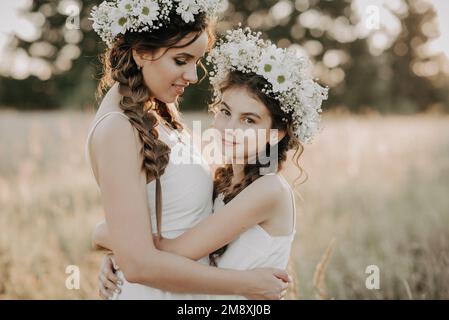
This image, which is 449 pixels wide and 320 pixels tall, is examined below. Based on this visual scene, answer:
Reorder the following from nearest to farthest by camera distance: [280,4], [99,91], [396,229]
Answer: [99,91] → [396,229] → [280,4]

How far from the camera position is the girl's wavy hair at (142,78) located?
2.65m

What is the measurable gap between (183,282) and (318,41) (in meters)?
26.1

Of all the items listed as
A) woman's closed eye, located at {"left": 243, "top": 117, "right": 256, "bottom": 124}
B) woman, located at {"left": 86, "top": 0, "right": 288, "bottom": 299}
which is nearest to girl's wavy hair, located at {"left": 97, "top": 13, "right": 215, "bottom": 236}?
woman, located at {"left": 86, "top": 0, "right": 288, "bottom": 299}

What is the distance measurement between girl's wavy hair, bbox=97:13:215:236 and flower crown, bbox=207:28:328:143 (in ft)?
0.62

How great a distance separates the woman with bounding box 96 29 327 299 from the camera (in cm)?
267

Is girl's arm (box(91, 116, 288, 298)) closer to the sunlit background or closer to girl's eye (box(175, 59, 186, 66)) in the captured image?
girl's eye (box(175, 59, 186, 66))

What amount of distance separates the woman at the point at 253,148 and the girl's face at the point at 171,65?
272 millimetres

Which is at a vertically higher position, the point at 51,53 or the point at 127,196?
the point at 51,53

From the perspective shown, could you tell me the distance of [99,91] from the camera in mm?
3160

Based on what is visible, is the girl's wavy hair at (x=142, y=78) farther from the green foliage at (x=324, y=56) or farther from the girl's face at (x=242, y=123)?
the green foliage at (x=324, y=56)

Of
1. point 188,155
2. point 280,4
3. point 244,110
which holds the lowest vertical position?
point 188,155
